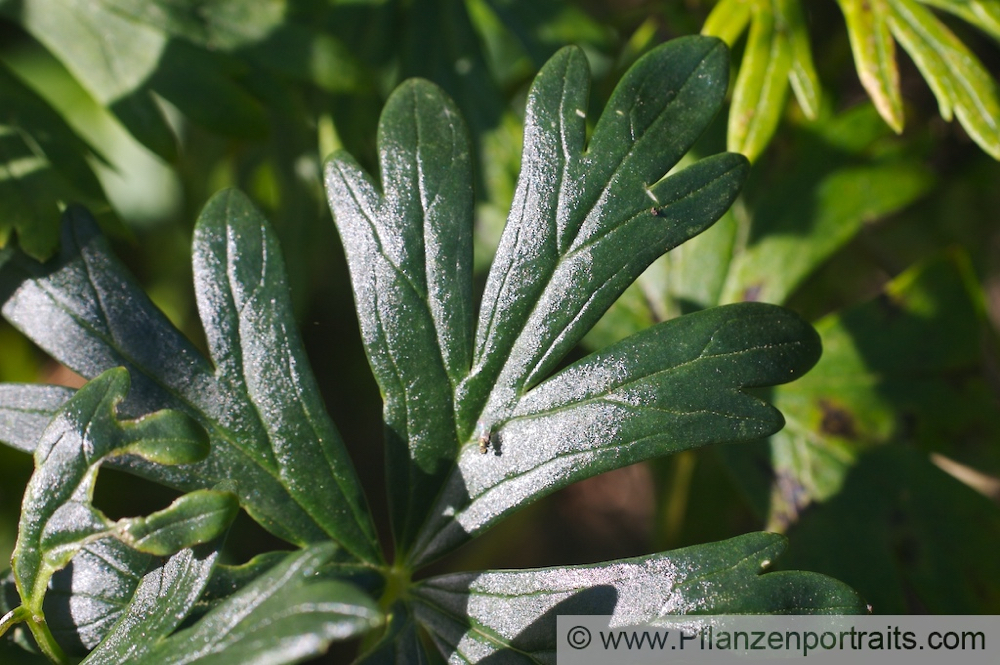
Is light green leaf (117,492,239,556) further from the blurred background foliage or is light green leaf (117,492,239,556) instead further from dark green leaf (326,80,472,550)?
the blurred background foliage

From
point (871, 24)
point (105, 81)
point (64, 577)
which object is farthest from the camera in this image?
point (105, 81)

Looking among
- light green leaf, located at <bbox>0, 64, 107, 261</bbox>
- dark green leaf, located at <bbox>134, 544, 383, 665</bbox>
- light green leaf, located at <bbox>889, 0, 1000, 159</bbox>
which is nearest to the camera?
dark green leaf, located at <bbox>134, 544, 383, 665</bbox>

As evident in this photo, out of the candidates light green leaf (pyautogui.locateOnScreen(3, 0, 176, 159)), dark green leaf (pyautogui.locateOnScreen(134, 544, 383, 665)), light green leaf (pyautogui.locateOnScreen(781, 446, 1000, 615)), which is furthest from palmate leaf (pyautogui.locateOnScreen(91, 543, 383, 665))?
light green leaf (pyautogui.locateOnScreen(781, 446, 1000, 615))

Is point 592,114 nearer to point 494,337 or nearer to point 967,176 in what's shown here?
point 494,337

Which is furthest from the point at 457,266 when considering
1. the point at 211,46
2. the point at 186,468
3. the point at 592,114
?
the point at 211,46

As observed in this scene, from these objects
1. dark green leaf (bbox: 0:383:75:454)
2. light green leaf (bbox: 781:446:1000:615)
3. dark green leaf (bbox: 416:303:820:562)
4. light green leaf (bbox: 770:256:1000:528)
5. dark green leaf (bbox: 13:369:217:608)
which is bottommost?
light green leaf (bbox: 781:446:1000:615)

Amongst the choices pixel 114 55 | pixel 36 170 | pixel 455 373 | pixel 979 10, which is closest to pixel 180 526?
pixel 455 373

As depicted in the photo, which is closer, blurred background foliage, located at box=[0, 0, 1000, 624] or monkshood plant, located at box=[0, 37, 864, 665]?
monkshood plant, located at box=[0, 37, 864, 665]

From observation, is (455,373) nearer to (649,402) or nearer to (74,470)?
(649,402)
